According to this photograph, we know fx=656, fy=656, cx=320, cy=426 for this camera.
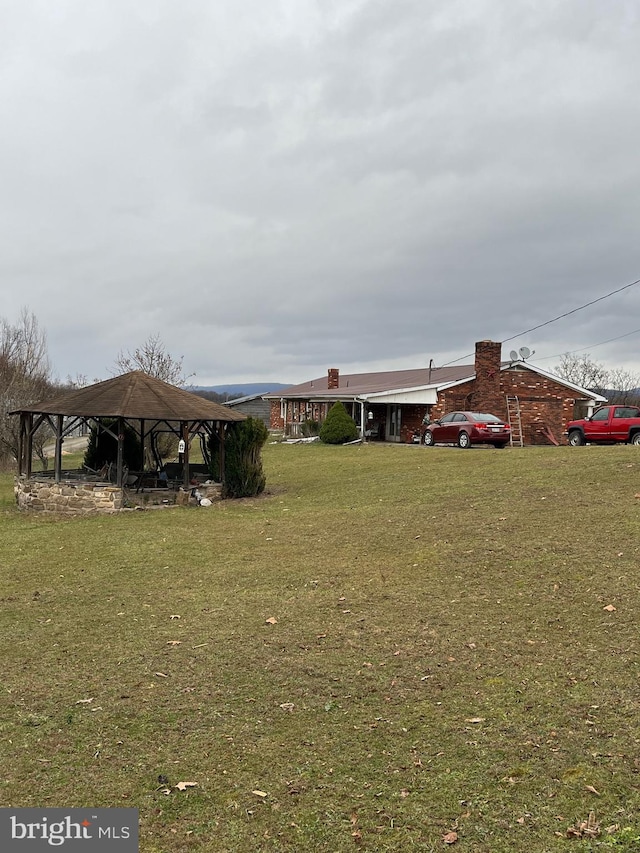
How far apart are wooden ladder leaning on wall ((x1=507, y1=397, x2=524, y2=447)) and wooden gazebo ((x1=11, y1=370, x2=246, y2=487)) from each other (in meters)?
16.0

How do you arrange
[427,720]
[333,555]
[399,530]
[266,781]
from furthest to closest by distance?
[399,530] < [333,555] < [427,720] < [266,781]

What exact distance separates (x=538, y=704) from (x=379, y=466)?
1552cm

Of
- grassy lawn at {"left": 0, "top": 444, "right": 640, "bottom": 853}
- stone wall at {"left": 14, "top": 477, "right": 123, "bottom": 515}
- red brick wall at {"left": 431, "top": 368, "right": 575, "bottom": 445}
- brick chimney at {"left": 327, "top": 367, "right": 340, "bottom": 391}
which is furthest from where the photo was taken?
brick chimney at {"left": 327, "top": 367, "right": 340, "bottom": 391}

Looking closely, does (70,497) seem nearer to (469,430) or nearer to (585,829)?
(585,829)

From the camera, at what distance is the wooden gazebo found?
615 inches

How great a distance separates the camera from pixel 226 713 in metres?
4.82

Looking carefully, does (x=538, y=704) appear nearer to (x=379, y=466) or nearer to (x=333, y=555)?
(x=333, y=555)

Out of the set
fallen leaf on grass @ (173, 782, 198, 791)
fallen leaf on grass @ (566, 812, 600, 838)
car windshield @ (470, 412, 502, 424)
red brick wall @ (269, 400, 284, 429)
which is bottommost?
fallen leaf on grass @ (173, 782, 198, 791)

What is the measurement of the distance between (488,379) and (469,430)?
656cm

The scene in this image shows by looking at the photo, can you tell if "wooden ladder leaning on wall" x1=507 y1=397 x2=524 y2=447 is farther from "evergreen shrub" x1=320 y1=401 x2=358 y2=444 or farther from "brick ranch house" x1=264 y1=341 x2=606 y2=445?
"evergreen shrub" x1=320 y1=401 x2=358 y2=444

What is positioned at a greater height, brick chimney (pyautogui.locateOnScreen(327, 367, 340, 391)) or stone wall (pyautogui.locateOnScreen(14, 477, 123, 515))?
brick chimney (pyautogui.locateOnScreen(327, 367, 340, 391))

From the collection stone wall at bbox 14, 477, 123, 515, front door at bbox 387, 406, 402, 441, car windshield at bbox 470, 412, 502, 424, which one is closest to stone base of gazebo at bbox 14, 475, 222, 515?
stone wall at bbox 14, 477, 123, 515

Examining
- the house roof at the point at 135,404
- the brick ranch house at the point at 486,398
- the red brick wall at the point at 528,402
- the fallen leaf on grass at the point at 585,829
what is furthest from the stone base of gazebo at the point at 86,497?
the red brick wall at the point at 528,402

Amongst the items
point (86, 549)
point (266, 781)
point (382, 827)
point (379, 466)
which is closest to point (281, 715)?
point (266, 781)
